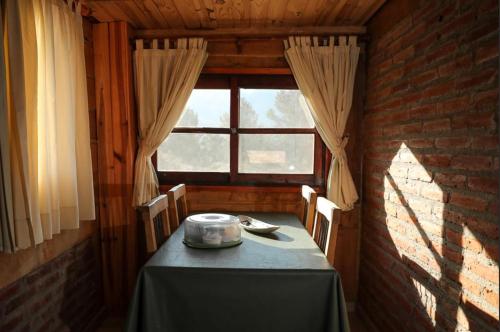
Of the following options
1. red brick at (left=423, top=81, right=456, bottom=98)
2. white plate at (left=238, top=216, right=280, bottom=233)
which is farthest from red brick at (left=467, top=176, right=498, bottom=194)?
white plate at (left=238, top=216, right=280, bottom=233)

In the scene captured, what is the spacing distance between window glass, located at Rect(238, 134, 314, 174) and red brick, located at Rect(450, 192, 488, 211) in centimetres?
129

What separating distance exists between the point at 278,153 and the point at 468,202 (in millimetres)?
1493

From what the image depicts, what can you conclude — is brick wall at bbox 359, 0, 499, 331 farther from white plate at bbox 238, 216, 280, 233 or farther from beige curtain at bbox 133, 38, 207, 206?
beige curtain at bbox 133, 38, 207, 206

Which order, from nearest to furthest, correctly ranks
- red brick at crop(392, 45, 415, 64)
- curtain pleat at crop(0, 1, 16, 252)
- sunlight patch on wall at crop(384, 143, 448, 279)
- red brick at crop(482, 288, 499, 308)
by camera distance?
1. red brick at crop(482, 288, 499, 308)
2. curtain pleat at crop(0, 1, 16, 252)
3. sunlight patch on wall at crop(384, 143, 448, 279)
4. red brick at crop(392, 45, 415, 64)

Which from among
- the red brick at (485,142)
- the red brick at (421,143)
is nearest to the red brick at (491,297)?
the red brick at (485,142)

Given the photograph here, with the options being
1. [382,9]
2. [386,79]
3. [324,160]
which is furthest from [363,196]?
[382,9]

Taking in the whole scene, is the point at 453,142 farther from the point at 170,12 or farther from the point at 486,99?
the point at 170,12

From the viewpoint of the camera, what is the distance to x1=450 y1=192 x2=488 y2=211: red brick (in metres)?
1.23

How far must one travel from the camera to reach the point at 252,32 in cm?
242

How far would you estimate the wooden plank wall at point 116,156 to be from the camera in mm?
2338

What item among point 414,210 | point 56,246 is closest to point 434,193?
point 414,210

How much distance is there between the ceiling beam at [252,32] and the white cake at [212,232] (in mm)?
1509

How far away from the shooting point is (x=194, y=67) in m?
2.41

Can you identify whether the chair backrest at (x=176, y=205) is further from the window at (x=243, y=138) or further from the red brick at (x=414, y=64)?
the red brick at (x=414, y=64)
